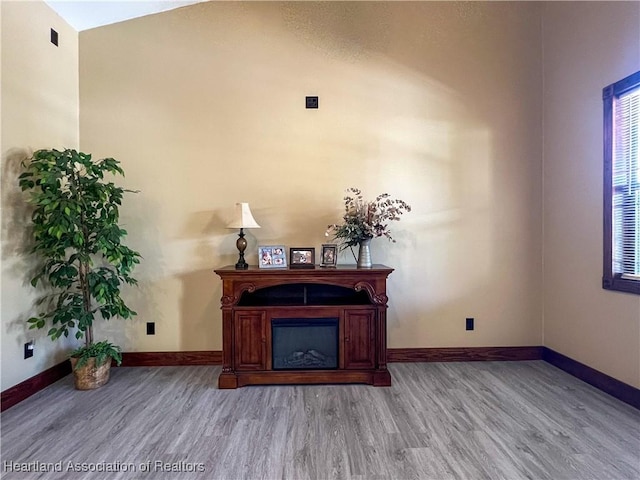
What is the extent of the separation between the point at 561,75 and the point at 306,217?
2.75 metres

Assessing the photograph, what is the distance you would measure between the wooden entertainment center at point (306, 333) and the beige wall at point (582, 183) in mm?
1711

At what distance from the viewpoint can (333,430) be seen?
2.04m

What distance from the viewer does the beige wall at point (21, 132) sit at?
2.37 m

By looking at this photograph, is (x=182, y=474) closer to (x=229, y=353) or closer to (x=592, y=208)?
(x=229, y=353)

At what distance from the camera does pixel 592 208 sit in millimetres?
2697

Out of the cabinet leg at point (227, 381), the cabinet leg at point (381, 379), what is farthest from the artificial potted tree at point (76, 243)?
the cabinet leg at point (381, 379)

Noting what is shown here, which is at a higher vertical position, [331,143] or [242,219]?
[331,143]

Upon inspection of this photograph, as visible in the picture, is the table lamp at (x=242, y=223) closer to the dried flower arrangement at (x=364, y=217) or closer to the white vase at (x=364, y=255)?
the dried flower arrangement at (x=364, y=217)

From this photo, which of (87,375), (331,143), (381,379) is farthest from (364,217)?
(87,375)

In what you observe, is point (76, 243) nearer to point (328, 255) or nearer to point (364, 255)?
point (328, 255)

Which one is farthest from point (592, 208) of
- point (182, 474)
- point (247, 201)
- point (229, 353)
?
point (182, 474)

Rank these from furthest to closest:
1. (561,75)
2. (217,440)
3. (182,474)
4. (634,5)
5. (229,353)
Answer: (561,75) < (229,353) < (634,5) < (217,440) < (182,474)

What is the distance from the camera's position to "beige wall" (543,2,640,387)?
242cm

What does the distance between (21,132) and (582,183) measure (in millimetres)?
4631
